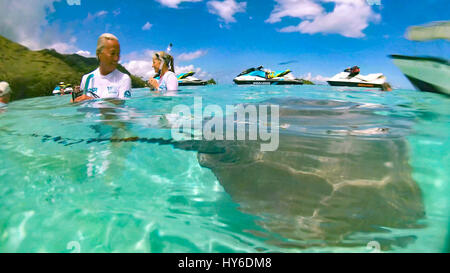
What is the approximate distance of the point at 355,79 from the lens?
76.9 ft

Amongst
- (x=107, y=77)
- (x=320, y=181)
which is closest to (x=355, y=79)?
(x=107, y=77)

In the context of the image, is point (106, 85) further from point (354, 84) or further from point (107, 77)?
point (354, 84)

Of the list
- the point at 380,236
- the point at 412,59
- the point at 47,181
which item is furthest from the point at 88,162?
the point at 412,59

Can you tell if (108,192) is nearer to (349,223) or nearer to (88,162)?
(88,162)

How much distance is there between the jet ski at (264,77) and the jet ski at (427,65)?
25.6 meters

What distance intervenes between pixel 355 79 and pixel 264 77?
35.0 ft

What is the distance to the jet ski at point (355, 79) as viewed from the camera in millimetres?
21844

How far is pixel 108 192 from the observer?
2.09 meters

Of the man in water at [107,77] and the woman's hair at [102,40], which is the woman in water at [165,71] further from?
the woman's hair at [102,40]

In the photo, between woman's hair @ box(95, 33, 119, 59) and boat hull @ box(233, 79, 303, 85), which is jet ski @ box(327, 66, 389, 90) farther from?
woman's hair @ box(95, 33, 119, 59)

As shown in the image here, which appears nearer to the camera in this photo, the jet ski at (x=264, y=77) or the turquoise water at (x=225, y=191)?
the turquoise water at (x=225, y=191)

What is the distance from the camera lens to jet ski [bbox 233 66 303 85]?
29.2 metres

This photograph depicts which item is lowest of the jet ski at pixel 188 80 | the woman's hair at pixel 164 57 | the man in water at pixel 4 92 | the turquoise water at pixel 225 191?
the turquoise water at pixel 225 191

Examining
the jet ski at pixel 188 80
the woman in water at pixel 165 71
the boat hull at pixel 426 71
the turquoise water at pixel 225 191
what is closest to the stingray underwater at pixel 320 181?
the turquoise water at pixel 225 191
